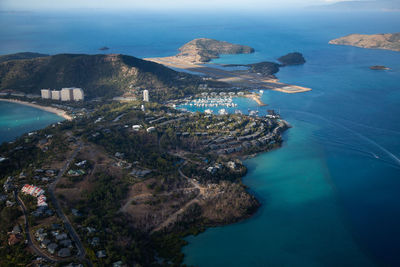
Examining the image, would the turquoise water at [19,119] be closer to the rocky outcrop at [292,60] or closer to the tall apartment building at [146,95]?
the tall apartment building at [146,95]

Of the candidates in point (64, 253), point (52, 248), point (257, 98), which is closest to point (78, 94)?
point (257, 98)

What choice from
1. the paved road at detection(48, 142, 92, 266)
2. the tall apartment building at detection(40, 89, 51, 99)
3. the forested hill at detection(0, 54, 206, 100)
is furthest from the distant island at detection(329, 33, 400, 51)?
the paved road at detection(48, 142, 92, 266)

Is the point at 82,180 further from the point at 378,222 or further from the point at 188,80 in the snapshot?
the point at 188,80

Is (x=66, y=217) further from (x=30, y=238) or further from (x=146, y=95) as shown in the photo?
(x=146, y=95)

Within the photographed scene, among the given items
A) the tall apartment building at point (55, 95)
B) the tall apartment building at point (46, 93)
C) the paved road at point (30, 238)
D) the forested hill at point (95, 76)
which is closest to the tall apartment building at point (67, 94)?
the tall apartment building at point (55, 95)

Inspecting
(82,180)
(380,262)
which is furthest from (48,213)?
(380,262)
